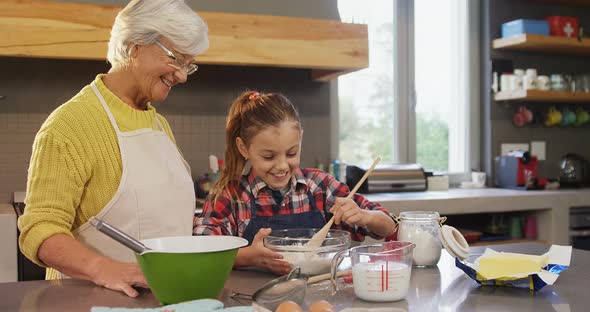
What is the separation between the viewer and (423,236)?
4.76 feet

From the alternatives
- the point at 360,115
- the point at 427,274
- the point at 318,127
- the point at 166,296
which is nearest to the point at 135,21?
the point at 166,296

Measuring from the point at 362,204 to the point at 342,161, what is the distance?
6.23 ft

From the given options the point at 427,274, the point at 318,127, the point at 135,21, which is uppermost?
the point at 135,21

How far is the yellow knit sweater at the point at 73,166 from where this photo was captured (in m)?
1.36

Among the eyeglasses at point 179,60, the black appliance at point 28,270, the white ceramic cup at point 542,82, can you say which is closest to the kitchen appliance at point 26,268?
the black appliance at point 28,270

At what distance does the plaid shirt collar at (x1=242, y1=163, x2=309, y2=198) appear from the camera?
1777mm

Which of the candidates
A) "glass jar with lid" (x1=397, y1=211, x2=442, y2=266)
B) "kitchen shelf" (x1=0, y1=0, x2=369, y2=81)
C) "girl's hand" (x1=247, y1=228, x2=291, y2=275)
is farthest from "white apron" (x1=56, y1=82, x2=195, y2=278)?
"kitchen shelf" (x1=0, y1=0, x2=369, y2=81)

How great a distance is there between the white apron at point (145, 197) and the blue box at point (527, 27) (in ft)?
9.05

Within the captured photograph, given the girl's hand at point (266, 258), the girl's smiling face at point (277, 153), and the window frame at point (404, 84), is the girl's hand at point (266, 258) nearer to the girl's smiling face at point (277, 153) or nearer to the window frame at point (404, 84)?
the girl's smiling face at point (277, 153)

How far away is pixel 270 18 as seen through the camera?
3.05 m

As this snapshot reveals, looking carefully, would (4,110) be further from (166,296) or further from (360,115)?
(166,296)

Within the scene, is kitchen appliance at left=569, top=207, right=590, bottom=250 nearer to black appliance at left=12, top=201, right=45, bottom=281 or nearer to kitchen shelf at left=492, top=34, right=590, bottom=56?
kitchen shelf at left=492, top=34, right=590, bottom=56

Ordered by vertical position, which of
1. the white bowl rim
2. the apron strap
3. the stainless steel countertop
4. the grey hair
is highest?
the grey hair

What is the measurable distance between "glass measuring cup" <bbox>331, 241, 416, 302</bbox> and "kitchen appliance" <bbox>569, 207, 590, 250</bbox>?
106 inches
